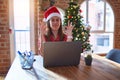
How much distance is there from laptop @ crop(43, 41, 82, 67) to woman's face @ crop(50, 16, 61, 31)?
1.51 ft

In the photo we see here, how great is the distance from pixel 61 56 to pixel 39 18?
2.65 meters

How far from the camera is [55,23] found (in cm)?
215

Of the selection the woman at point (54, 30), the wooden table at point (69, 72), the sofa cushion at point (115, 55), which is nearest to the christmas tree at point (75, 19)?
the sofa cushion at point (115, 55)

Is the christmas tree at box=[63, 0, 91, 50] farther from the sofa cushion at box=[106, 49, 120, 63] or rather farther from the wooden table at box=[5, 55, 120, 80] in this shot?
the wooden table at box=[5, 55, 120, 80]

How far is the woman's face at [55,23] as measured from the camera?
215 cm

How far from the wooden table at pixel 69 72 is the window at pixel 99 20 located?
11.1ft

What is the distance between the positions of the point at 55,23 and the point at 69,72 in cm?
72

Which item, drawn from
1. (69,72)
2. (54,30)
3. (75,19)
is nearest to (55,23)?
(54,30)

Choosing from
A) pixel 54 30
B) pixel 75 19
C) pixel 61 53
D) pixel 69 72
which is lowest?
pixel 69 72

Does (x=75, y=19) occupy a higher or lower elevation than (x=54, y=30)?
higher

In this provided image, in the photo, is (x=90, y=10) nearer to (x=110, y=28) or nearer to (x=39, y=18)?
(x=110, y=28)

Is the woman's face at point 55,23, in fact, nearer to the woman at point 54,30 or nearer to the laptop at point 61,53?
the woman at point 54,30

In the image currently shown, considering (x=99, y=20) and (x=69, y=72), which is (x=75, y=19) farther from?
(x=69, y=72)

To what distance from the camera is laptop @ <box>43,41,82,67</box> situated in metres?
1.70
